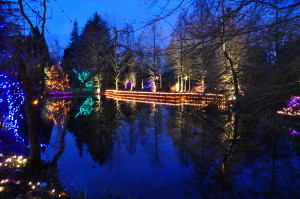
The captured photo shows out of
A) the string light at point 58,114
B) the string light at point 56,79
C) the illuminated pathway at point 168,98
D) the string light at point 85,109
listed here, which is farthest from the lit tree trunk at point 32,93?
the illuminated pathway at point 168,98

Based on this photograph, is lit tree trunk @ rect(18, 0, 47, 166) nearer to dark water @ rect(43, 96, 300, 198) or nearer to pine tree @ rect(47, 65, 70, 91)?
pine tree @ rect(47, 65, 70, 91)

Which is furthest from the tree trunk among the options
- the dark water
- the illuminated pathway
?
Answer: the illuminated pathway

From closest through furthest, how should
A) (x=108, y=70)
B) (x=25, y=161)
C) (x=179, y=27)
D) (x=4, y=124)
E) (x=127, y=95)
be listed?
1. (x=179, y=27)
2. (x=25, y=161)
3. (x=4, y=124)
4. (x=127, y=95)
5. (x=108, y=70)

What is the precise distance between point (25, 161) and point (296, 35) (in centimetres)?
646

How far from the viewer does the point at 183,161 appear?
18.7 ft

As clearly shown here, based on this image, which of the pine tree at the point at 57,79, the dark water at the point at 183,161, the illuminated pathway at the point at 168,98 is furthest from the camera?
the illuminated pathway at the point at 168,98

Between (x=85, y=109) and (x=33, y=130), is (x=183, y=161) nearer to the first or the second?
(x=33, y=130)

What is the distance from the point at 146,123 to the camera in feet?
34.6

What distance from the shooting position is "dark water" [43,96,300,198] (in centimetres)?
432

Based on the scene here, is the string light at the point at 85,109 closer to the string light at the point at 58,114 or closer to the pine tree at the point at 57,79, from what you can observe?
the string light at the point at 58,114

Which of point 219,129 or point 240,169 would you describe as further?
point 219,129

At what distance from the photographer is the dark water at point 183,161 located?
4.32 metres

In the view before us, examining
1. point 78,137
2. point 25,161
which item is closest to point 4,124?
point 78,137

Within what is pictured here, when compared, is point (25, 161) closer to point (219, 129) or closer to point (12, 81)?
point (12, 81)
